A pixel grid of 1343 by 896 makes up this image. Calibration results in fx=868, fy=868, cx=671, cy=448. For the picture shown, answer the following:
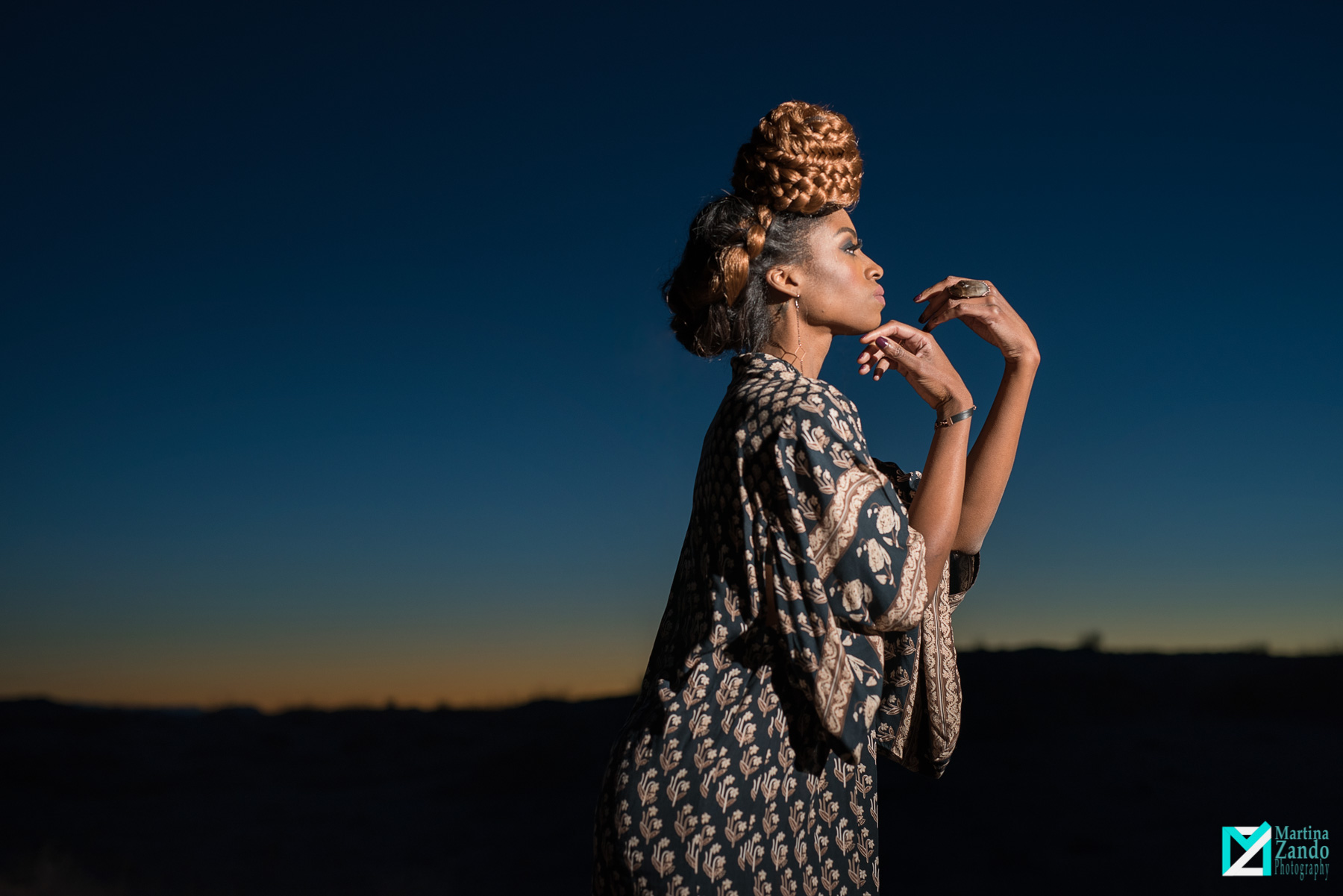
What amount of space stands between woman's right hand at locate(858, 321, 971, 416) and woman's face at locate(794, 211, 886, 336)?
0.04 metres

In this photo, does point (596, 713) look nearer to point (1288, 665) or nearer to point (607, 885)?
point (1288, 665)

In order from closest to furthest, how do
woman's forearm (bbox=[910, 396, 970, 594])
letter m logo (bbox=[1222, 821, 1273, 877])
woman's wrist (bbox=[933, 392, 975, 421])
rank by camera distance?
1. woman's forearm (bbox=[910, 396, 970, 594])
2. woman's wrist (bbox=[933, 392, 975, 421])
3. letter m logo (bbox=[1222, 821, 1273, 877])

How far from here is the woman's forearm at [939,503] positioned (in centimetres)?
144

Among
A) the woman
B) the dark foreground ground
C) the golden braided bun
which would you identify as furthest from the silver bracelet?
the dark foreground ground

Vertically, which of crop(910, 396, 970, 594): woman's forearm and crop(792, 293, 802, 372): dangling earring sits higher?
crop(792, 293, 802, 372): dangling earring

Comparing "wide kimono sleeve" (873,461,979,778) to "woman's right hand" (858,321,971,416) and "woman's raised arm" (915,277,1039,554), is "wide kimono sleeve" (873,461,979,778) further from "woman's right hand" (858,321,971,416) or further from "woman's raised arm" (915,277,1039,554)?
"woman's right hand" (858,321,971,416)

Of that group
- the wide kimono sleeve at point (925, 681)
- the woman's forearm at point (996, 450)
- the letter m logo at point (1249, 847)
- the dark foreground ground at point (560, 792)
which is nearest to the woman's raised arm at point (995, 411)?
the woman's forearm at point (996, 450)

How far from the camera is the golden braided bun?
5.66ft

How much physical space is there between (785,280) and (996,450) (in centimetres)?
52

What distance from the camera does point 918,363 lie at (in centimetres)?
167

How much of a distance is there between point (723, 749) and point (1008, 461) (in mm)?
751

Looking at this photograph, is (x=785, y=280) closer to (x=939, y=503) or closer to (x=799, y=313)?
(x=799, y=313)

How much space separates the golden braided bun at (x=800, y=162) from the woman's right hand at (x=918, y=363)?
0.97ft

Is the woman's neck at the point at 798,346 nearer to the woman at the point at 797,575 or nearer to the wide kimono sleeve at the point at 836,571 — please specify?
the woman at the point at 797,575
